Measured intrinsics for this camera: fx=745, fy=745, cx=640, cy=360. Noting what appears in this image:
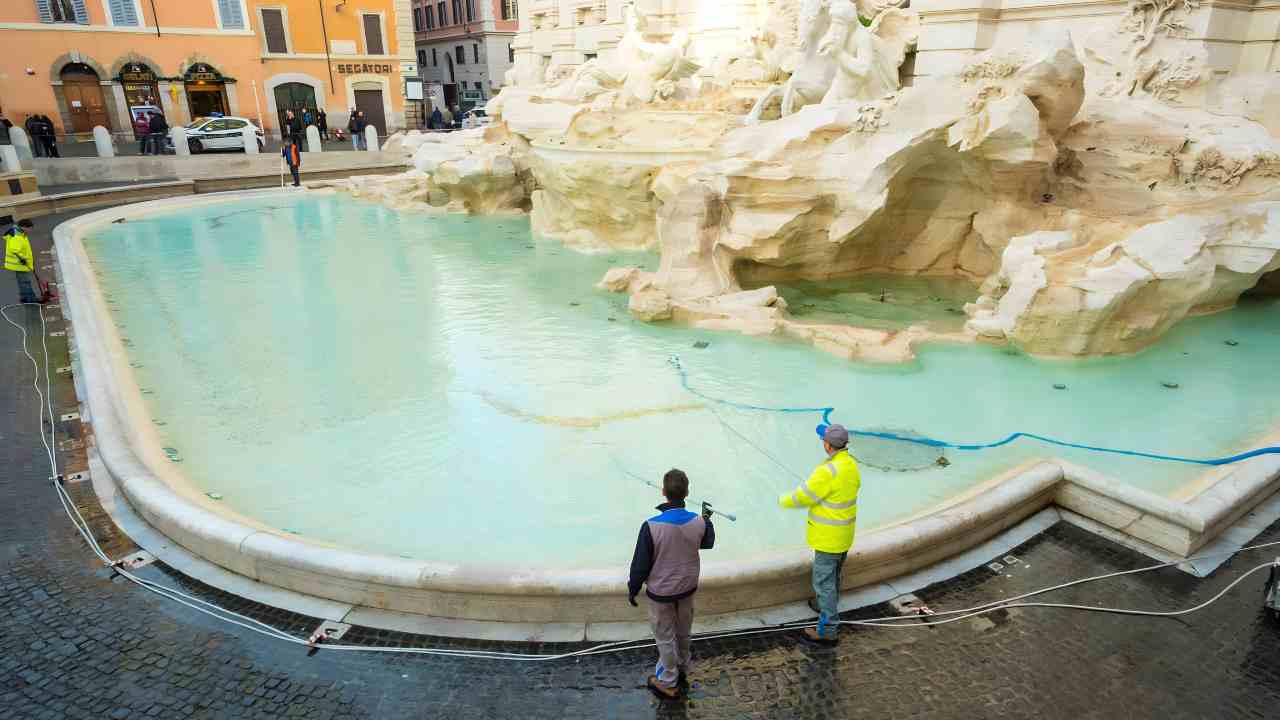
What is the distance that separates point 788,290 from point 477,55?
34.8 metres

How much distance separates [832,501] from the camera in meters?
3.66

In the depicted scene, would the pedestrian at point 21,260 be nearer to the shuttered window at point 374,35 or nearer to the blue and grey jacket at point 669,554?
the blue and grey jacket at point 669,554

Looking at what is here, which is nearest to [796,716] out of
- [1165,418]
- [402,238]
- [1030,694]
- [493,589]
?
[1030,694]

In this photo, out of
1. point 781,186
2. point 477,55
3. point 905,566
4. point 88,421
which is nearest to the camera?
point 905,566

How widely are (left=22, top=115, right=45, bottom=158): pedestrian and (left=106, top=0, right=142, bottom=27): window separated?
13.6 feet

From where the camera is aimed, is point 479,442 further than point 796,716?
Yes

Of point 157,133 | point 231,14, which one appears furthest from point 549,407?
point 231,14

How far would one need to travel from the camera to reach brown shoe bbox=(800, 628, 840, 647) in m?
3.87

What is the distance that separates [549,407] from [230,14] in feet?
90.6

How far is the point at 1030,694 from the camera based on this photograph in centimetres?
355

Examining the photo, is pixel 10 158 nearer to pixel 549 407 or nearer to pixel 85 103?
pixel 85 103

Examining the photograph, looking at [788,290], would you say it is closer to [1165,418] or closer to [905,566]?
[1165,418]

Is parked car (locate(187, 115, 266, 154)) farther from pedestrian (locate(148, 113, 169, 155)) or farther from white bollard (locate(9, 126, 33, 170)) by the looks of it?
white bollard (locate(9, 126, 33, 170))

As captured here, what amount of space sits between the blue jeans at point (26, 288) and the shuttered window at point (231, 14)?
21.7m
